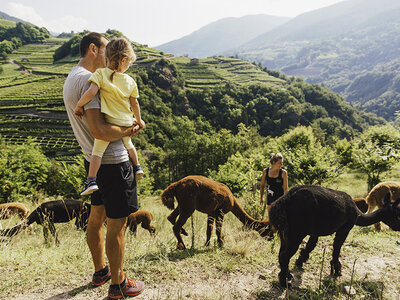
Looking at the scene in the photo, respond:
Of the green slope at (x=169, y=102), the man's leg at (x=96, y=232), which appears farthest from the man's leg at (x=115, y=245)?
the green slope at (x=169, y=102)

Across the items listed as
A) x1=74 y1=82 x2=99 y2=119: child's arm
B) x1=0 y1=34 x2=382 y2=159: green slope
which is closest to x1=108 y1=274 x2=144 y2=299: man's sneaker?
x1=74 y1=82 x2=99 y2=119: child's arm

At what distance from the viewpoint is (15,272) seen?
9.75ft

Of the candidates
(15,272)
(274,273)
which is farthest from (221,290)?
(15,272)

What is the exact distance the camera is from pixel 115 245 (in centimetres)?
253

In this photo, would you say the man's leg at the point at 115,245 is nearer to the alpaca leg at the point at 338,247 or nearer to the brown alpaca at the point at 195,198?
the brown alpaca at the point at 195,198

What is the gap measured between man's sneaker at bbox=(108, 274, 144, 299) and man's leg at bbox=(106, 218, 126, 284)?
2.9 inches

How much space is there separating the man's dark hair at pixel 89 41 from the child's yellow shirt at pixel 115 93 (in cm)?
48

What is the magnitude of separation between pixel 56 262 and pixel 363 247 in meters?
5.51

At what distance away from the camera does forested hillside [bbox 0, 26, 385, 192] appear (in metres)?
45.6

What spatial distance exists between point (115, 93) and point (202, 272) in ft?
9.17

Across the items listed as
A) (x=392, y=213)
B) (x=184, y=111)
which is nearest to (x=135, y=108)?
(x=392, y=213)

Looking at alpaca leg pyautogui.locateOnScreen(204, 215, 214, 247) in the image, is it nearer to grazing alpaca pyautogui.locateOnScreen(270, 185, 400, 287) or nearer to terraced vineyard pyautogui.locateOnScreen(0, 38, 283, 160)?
grazing alpaca pyautogui.locateOnScreen(270, 185, 400, 287)

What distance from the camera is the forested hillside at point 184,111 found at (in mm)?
45594

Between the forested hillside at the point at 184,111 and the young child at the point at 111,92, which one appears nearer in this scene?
the young child at the point at 111,92
